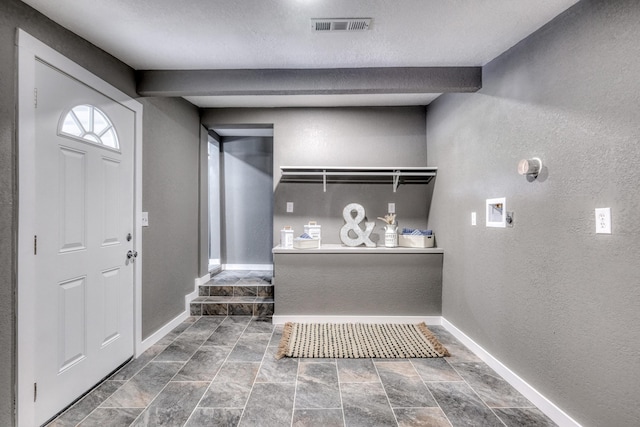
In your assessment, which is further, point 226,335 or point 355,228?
point 355,228

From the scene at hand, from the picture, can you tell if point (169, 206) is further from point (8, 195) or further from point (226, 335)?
point (8, 195)

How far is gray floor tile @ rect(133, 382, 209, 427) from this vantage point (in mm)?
1760

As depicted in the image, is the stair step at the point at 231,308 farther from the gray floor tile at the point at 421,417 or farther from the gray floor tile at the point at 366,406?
the gray floor tile at the point at 421,417

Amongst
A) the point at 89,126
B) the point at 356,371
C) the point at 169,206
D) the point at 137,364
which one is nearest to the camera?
the point at 89,126

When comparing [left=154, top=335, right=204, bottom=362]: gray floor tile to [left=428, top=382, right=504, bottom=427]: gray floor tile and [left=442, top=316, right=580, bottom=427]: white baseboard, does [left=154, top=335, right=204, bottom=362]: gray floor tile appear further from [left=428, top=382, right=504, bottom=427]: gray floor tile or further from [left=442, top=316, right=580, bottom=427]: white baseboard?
[left=442, top=316, right=580, bottom=427]: white baseboard

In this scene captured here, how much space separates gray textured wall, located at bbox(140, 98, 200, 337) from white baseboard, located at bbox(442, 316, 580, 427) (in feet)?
9.38

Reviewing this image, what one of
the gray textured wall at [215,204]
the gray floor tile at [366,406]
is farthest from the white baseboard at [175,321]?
the gray floor tile at [366,406]

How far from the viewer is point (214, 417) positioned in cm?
179

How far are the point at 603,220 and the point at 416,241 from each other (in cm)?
191

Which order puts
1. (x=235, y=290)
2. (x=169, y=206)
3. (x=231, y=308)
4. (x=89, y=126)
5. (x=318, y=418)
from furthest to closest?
(x=235, y=290) < (x=231, y=308) < (x=169, y=206) < (x=89, y=126) < (x=318, y=418)

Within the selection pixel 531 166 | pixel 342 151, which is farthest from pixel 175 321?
pixel 531 166

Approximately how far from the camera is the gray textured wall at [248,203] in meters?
4.71

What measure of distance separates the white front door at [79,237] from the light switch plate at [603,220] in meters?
2.96

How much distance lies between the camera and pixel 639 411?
4.45ft
